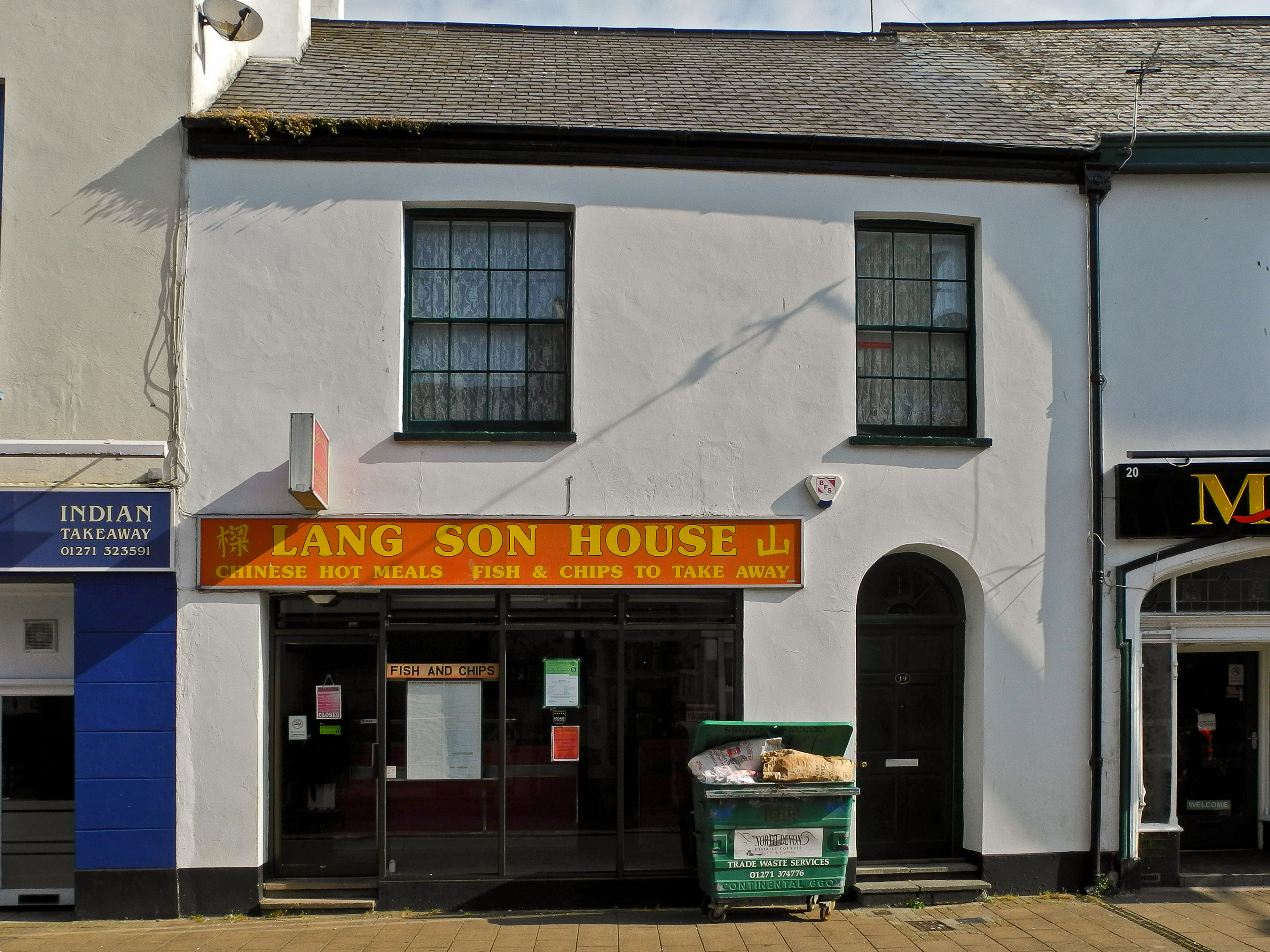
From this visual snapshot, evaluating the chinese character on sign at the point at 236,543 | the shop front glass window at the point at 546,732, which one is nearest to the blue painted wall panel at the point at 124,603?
the chinese character on sign at the point at 236,543

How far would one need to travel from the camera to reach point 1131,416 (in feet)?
30.4

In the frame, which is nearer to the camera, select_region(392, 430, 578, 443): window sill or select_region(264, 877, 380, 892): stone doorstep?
select_region(264, 877, 380, 892): stone doorstep

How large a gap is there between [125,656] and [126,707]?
413mm

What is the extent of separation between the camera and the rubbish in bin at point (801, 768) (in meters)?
8.18

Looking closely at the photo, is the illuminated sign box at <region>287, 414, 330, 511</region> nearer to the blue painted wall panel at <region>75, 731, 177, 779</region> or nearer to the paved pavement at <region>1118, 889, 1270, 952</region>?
the blue painted wall panel at <region>75, 731, 177, 779</region>

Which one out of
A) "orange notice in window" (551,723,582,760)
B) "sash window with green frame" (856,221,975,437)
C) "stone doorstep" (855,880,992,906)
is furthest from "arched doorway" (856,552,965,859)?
"orange notice in window" (551,723,582,760)

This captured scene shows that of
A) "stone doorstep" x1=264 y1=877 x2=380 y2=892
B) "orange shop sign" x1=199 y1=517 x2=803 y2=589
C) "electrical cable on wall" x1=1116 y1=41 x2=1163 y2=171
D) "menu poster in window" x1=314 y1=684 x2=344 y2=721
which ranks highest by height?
"electrical cable on wall" x1=1116 y1=41 x2=1163 y2=171

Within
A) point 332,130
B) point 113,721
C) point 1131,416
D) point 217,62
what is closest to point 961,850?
point 1131,416

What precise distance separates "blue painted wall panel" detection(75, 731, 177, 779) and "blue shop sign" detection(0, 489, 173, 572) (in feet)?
4.47

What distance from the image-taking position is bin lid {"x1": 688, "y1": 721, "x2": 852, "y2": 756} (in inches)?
330

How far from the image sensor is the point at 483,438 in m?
8.71

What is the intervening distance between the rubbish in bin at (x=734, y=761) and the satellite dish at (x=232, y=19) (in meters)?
7.66

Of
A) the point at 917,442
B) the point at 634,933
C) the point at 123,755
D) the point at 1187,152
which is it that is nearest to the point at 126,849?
the point at 123,755

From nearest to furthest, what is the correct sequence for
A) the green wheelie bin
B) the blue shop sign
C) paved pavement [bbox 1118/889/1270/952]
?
paved pavement [bbox 1118/889/1270/952]
the green wheelie bin
the blue shop sign
